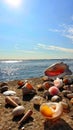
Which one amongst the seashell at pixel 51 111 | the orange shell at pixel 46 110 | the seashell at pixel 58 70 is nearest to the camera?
the seashell at pixel 51 111

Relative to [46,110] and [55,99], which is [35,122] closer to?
[46,110]

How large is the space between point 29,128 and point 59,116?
3.30ft

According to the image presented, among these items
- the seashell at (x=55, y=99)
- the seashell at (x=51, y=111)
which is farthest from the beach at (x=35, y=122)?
the seashell at (x=55, y=99)

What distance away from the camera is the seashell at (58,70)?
13.6 metres

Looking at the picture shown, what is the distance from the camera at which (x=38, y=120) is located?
275 inches

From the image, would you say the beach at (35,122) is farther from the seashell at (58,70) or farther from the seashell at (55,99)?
the seashell at (58,70)

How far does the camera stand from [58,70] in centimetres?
1379

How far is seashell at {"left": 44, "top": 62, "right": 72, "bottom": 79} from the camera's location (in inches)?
534

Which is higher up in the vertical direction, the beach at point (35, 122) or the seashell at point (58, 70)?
the seashell at point (58, 70)

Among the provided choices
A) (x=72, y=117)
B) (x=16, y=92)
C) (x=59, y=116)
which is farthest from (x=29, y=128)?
(x=16, y=92)

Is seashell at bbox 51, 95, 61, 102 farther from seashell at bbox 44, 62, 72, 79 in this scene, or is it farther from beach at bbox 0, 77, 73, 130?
seashell at bbox 44, 62, 72, 79

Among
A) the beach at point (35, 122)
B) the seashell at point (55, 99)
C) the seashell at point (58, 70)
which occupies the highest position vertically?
the seashell at point (58, 70)

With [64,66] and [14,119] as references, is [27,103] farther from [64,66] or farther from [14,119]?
[64,66]

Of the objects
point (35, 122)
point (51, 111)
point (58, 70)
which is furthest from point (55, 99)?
point (58, 70)
